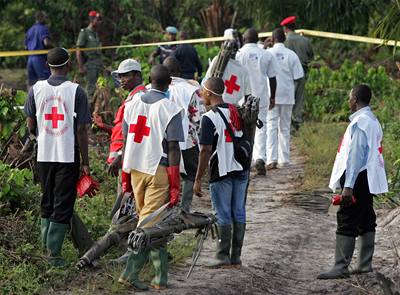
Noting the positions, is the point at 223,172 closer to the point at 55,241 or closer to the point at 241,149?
the point at 241,149

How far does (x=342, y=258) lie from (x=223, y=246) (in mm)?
1082

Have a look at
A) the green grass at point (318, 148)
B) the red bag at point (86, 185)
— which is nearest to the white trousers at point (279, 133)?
the green grass at point (318, 148)

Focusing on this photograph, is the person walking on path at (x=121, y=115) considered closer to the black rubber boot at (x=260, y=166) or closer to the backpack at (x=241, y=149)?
the backpack at (x=241, y=149)

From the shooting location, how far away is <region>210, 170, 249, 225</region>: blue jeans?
9977mm

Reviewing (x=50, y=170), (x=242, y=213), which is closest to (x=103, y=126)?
(x=50, y=170)

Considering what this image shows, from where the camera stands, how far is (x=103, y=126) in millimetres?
10070

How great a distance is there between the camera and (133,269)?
8883 mm

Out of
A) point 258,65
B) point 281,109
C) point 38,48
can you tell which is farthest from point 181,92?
point 38,48

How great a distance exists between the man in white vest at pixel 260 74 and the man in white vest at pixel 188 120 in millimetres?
3353

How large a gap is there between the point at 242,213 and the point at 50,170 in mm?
1877

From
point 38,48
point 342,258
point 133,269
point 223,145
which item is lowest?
point 342,258

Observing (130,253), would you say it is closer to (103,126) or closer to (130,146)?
(130,146)

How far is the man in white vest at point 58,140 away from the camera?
930 cm

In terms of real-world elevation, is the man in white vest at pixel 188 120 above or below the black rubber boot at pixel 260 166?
above
